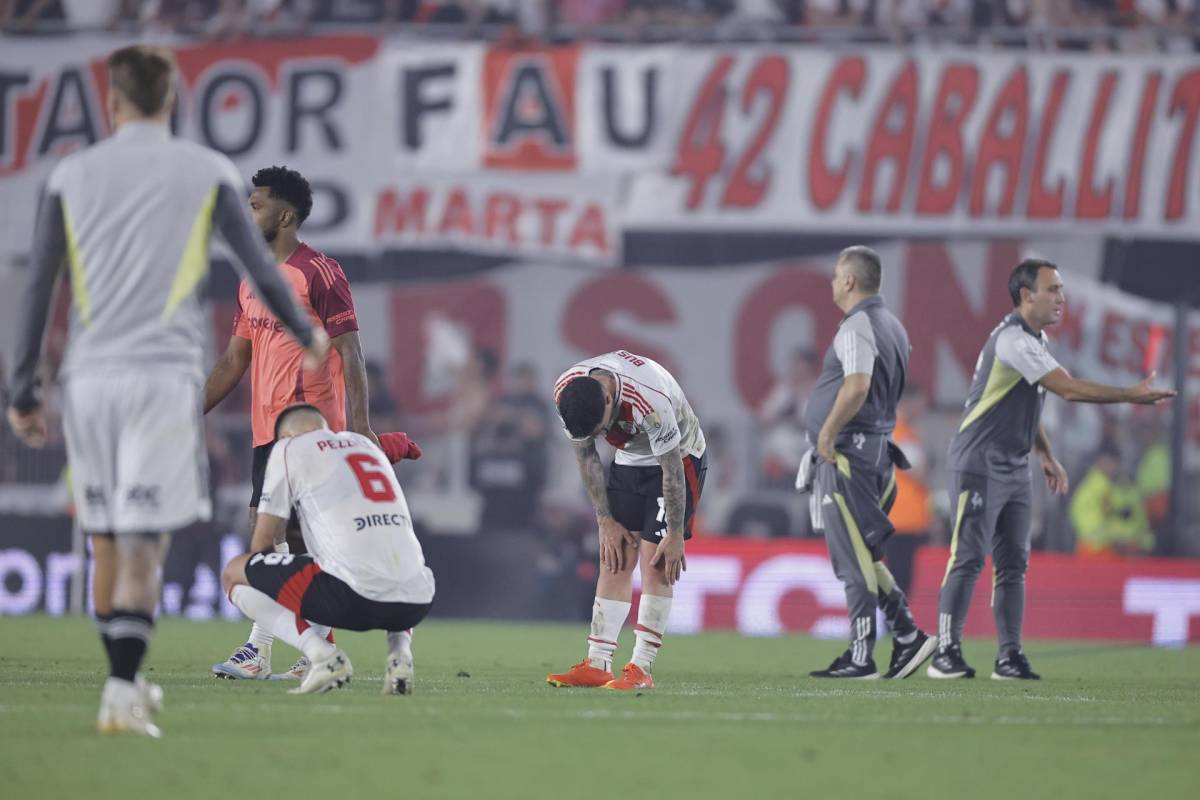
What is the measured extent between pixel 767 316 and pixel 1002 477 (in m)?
13.3

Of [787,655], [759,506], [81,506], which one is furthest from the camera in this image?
[759,506]

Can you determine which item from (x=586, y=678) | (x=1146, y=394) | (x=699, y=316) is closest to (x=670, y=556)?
(x=586, y=678)

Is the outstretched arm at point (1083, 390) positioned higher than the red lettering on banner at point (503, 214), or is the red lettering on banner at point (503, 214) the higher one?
the red lettering on banner at point (503, 214)

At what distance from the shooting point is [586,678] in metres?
8.70

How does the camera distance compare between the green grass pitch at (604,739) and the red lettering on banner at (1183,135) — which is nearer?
the green grass pitch at (604,739)

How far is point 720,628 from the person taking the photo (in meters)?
15.7

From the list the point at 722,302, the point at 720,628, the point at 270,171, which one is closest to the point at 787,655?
the point at 720,628

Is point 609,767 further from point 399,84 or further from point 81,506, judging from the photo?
point 399,84

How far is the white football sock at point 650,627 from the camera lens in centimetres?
873

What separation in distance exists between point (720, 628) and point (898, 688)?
676 cm

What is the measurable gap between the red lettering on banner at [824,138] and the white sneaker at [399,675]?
10.5 m

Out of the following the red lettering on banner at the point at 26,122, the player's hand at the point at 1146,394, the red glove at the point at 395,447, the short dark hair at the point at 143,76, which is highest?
the red lettering on banner at the point at 26,122

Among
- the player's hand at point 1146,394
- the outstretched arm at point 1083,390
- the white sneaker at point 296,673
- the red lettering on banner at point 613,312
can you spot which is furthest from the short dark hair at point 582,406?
the red lettering on banner at point 613,312

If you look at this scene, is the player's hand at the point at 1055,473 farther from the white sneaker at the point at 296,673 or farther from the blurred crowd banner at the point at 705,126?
the blurred crowd banner at the point at 705,126
